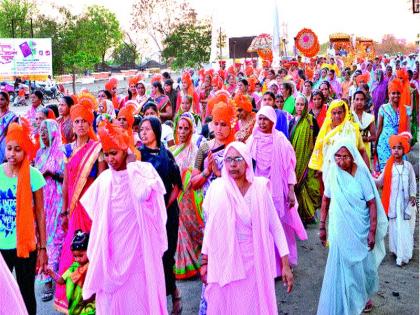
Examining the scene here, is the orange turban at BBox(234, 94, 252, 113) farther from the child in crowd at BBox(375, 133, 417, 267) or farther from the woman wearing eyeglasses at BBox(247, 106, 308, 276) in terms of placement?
the child in crowd at BBox(375, 133, 417, 267)

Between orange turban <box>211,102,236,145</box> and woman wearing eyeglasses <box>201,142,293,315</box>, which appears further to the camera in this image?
orange turban <box>211,102,236,145</box>

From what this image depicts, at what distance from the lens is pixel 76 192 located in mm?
4953

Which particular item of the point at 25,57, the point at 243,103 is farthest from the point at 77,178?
the point at 25,57

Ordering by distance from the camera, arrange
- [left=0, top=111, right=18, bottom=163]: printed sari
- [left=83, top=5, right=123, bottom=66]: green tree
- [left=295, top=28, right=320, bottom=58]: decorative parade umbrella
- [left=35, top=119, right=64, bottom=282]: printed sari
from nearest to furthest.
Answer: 1. [left=35, top=119, right=64, bottom=282]: printed sari
2. [left=0, top=111, right=18, bottom=163]: printed sari
3. [left=295, top=28, right=320, bottom=58]: decorative parade umbrella
4. [left=83, top=5, right=123, bottom=66]: green tree

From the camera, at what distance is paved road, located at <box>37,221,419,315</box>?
16.5 feet

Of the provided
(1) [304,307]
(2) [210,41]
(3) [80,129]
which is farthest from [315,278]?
(2) [210,41]

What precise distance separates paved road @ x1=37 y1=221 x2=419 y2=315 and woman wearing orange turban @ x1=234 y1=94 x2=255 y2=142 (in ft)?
4.99

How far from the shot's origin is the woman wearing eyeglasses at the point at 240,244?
3.72 m

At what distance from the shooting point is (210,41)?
89.3ft

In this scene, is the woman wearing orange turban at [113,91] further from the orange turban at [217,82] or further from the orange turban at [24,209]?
the orange turban at [24,209]

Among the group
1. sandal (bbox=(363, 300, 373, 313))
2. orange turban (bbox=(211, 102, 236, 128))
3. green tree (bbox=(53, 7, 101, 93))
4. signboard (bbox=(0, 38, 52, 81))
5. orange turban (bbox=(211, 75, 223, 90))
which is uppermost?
green tree (bbox=(53, 7, 101, 93))

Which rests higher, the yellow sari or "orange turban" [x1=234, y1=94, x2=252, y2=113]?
"orange turban" [x1=234, y1=94, x2=252, y2=113]

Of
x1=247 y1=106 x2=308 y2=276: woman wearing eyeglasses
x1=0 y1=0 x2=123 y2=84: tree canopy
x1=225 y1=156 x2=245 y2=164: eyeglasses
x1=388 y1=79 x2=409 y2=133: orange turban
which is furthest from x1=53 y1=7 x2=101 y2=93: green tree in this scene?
x1=225 y1=156 x2=245 y2=164: eyeglasses

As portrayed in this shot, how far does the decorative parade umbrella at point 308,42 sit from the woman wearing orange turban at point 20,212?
15.7 meters
